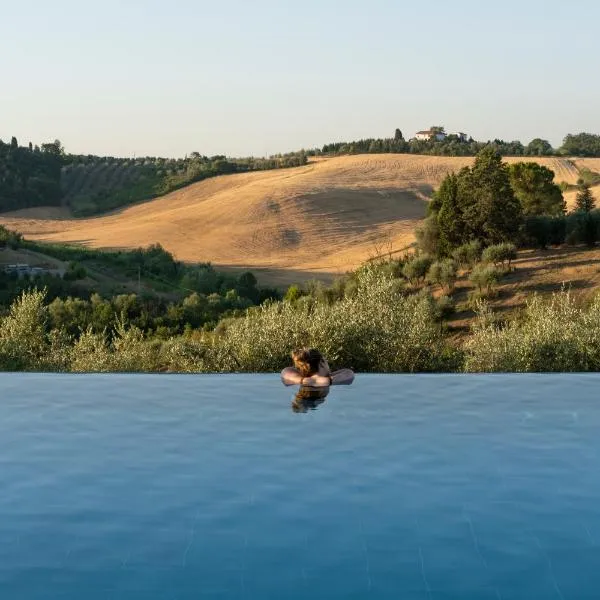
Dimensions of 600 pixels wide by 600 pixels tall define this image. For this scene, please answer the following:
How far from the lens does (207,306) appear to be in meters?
37.4

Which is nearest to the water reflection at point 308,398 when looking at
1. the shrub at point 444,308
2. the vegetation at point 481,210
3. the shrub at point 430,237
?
the shrub at point 444,308

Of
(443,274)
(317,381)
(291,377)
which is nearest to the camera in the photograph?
(317,381)

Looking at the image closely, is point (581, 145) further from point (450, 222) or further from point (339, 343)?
point (339, 343)

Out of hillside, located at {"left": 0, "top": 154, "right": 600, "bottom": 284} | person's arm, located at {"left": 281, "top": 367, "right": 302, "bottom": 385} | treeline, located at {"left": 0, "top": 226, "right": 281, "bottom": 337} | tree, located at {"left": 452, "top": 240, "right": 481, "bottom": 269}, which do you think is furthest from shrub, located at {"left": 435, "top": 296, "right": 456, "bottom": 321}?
hillside, located at {"left": 0, "top": 154, "right": 600, "bottom": 284}

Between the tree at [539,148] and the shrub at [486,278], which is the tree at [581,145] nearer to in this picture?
the tree at [539,148]

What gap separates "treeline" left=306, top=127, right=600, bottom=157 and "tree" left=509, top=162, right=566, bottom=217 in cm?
5707

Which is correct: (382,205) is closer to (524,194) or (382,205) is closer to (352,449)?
(524,194)

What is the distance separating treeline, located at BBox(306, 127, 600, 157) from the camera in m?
112

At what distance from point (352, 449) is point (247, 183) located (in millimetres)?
99064

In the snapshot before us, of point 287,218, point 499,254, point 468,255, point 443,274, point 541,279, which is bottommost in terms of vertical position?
point 541,279

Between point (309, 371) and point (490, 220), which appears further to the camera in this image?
point (490, 220)

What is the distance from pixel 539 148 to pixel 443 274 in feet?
280

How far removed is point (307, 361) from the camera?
11.7 meters

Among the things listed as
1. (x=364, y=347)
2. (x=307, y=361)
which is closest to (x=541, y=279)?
(x=364, y=347)
